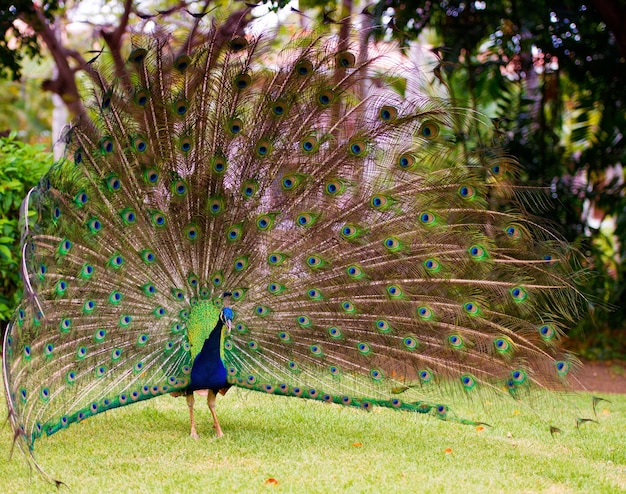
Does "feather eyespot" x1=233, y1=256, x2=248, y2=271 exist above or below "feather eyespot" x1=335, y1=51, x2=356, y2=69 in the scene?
below

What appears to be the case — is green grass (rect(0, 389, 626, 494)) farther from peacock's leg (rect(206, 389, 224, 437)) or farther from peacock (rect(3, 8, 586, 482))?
peacock (rect(3, 8, 586, 482))

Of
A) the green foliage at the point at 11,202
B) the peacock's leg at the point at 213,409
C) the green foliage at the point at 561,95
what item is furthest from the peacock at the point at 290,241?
the green foliage at the point at 561,95

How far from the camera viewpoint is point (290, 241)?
5.80 meters

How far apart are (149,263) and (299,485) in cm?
189

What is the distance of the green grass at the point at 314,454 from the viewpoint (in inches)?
197

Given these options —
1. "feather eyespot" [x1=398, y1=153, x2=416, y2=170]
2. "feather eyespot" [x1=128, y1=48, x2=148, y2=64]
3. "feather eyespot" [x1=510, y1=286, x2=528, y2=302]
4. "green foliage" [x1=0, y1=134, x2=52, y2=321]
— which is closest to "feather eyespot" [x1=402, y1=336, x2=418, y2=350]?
"feather eyespot" [x1=510, y1=286, x2=528, y2=302]

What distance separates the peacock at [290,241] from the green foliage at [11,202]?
3.04 meters

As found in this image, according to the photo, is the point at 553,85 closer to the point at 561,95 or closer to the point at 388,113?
the point at 561,95

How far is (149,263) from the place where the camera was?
571 cm

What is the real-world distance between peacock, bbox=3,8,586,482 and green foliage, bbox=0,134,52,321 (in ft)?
9.96

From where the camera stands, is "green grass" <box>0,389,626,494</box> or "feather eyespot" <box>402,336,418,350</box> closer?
"green grass" <box>0,389,626,494</box>

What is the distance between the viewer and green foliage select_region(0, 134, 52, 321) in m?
8.38

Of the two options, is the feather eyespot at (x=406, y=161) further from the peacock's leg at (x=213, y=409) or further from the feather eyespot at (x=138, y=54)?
the peacock's leg at (x=213, y=409)

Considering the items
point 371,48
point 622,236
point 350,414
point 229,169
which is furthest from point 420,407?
point 622,236
